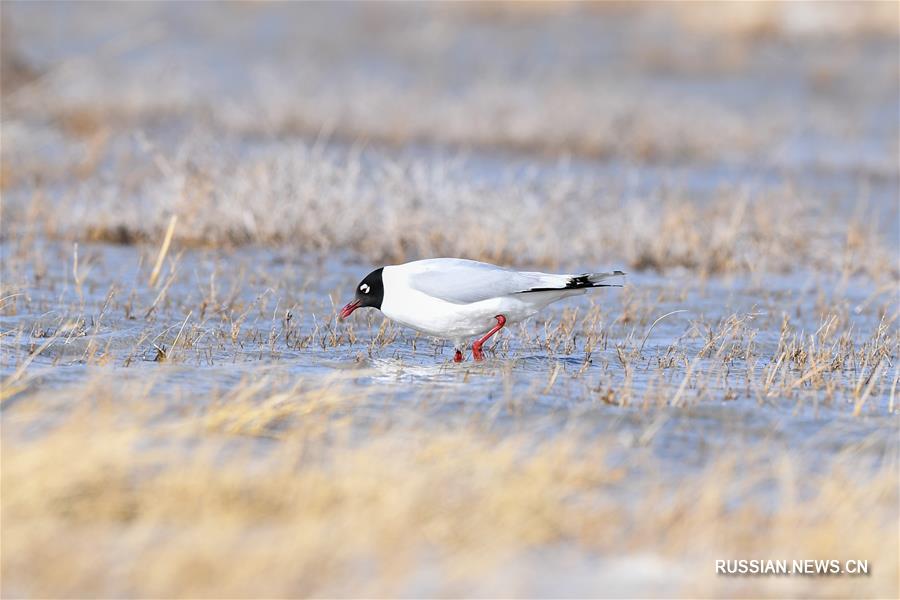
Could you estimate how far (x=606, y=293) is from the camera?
984 cm

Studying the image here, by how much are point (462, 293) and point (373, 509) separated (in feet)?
8.52

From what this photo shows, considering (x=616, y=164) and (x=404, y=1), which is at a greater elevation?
(x=404, y=1)

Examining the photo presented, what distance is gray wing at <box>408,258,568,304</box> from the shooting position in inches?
271

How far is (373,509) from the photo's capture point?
14.4 feet

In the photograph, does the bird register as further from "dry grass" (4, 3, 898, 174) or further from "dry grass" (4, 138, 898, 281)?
"dry grass" (4, 3, 898, 174)

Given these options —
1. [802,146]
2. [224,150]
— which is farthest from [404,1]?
[224,150]

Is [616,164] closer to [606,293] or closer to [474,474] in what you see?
[606,293]

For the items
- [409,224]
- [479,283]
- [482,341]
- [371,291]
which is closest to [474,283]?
[479,283]

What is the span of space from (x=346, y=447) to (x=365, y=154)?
36.4 ft

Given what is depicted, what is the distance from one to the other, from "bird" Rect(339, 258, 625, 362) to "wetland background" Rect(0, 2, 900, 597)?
265 mm

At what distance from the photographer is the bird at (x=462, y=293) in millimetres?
6871

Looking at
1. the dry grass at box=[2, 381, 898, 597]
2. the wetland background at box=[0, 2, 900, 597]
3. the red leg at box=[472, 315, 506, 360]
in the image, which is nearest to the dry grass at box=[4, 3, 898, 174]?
the wetland background at box=[0, 2, 900, 597]

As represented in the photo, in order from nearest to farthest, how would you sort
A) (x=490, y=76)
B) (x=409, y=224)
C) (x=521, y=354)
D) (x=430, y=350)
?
(x=521, y=354), (x=430, y=350), (x=409, y=224), (x=490, y=76)

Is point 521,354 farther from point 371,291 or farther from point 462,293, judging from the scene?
point 371,291
